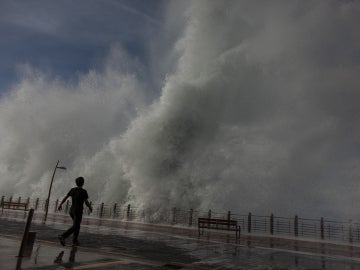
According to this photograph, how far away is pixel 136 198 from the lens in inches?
1432

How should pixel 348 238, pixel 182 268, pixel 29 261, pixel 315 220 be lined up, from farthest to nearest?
pixel 315 220 < pixel 348 238 < pixel 182 268 < pixel 29 261

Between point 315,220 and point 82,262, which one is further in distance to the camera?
point 315,220

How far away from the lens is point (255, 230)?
22281mm

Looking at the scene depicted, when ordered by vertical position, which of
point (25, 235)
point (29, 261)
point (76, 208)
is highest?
point (76, 208)

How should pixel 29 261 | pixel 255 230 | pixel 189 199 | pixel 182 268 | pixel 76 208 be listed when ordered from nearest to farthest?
pixel 29 261, pixel 182 268, pixel 76 208, pixel 255 230, pixel 189 199

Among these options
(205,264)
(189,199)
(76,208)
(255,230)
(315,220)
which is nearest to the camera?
(205,264)

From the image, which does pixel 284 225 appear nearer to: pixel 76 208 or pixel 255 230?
pixel 255 230

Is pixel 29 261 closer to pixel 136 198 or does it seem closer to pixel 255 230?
pixel 255 230

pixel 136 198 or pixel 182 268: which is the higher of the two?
pixel 136 198

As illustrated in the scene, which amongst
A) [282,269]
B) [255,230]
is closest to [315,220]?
[255,230]

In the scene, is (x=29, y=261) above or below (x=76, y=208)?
below

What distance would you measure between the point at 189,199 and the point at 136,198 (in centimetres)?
647

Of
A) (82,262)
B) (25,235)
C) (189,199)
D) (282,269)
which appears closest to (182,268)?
(82,262)

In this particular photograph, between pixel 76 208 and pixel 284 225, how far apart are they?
17302 mm
